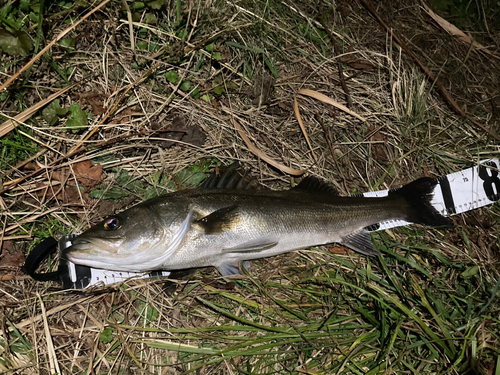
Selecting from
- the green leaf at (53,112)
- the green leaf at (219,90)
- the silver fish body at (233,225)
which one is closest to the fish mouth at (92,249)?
the silver fish body at (233,225)

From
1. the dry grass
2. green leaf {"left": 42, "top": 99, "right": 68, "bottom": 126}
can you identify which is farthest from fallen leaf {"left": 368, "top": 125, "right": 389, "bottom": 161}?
green leaf {"left": 42, "top": 99, "right": 68, "bottom": 126}

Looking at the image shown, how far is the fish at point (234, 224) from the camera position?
113 inches

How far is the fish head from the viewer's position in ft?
9.21

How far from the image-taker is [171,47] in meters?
3.52

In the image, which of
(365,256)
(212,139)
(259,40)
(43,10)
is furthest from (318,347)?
(43,10)

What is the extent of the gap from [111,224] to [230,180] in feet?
3.83

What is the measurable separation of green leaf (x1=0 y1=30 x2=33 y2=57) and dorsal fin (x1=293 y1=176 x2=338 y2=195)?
2.98m

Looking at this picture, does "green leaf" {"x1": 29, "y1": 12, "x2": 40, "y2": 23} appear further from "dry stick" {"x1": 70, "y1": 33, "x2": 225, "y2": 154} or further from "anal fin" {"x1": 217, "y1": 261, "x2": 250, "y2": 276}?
"anal fin" {"x1": 217, "y1": 261, "x2": 250, "y2": 276}

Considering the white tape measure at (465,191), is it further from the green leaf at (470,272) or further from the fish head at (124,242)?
the fish head at (124,242)

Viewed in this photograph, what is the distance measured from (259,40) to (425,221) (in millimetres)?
2660

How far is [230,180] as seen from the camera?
11.0 feet

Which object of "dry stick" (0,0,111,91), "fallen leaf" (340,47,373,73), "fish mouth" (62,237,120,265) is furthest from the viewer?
"fallen leaf" (340,47,373,73)

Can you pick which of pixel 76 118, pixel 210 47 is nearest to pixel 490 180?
pixel 210 47

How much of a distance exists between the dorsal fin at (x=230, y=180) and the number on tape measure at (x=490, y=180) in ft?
8.57
